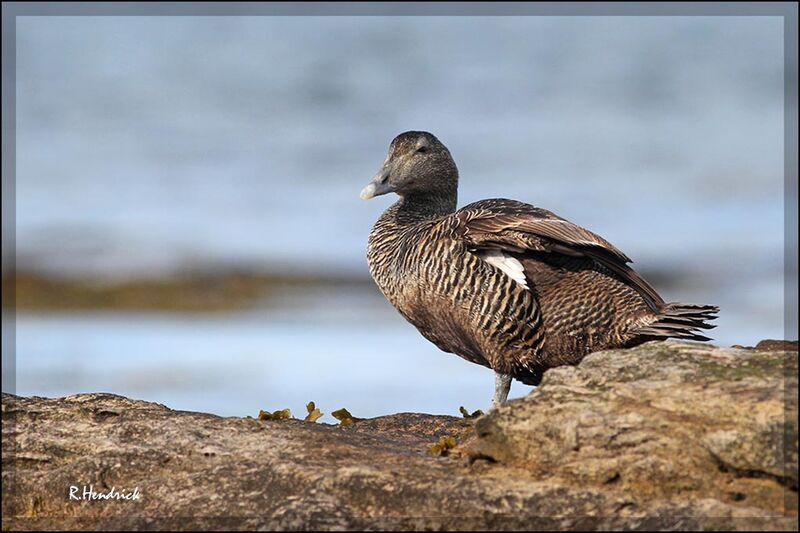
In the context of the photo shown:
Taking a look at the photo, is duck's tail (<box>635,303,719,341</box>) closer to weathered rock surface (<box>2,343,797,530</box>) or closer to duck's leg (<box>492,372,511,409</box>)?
duck's leg (<box>492,372,511,409</box>)

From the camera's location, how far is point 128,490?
5305mm

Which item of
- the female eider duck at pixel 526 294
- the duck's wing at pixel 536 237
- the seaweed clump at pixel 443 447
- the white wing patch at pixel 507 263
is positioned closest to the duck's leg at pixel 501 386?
the female eider duck at pixel 526 294

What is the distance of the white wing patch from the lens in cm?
730

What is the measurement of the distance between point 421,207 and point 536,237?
6.44 feet

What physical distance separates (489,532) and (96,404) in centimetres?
257

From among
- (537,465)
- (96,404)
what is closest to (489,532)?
(537,465)

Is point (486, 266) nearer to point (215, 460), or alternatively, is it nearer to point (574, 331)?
point (574, 331)

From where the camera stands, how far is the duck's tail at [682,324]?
7.06m

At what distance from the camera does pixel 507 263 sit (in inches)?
290

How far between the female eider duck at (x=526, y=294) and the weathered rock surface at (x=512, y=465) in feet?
5.40
